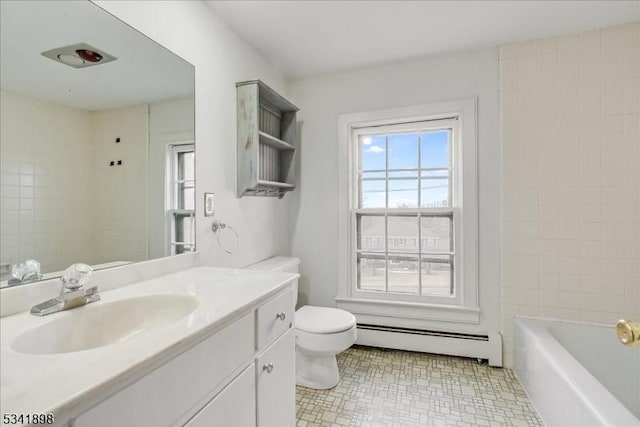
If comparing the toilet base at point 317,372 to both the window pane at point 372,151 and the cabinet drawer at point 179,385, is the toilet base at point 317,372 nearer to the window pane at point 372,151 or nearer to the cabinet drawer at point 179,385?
the cabinet drawer at point 179,385

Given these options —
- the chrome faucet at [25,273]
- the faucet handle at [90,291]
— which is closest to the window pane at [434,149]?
the faucet handle at [90,291]

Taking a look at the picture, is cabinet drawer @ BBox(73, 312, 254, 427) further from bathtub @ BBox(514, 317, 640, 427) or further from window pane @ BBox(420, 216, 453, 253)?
window pane @ BBox(420, 216, 453, 253)

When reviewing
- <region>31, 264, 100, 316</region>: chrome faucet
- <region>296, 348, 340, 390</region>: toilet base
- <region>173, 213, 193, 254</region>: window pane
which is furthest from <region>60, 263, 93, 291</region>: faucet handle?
<region>296, 348, 340, 390</region>: toilet base

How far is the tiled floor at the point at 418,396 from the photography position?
1.60m

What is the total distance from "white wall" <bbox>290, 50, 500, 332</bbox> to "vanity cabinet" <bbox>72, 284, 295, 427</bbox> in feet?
4.25

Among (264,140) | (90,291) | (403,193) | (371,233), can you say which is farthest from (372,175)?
(90,291)

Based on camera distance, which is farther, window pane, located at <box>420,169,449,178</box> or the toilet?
window pane, located at <box>420,169,449,178</box>

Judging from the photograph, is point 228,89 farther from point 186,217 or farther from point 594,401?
point 594,401

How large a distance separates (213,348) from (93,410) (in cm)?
32

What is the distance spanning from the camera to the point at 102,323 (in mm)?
943

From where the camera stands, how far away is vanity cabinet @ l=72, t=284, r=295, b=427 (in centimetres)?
59

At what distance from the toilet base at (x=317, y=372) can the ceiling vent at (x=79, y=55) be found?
5.82 feet

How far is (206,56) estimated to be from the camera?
5.51 feet

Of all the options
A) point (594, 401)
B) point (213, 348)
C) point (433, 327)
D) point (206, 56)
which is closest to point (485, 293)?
point (433, 327)
